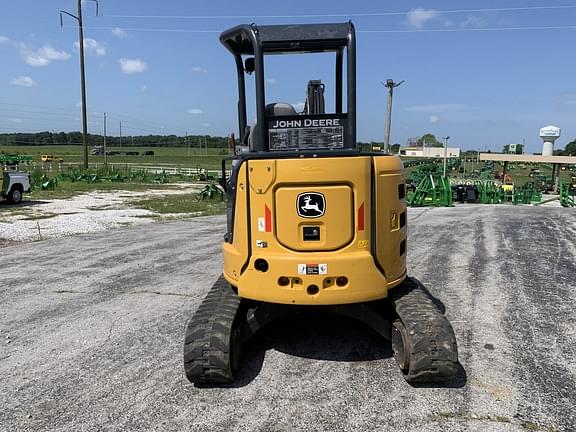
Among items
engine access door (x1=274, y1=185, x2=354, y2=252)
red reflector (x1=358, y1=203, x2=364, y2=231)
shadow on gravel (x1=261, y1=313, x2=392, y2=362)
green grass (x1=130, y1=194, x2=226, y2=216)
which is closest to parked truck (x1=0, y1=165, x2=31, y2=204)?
green grass (x1=130, y1=194, x2=226, y2=216)

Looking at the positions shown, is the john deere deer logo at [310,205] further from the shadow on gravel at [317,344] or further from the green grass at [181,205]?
the green grass at [181,205]

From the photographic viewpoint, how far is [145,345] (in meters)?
4.77

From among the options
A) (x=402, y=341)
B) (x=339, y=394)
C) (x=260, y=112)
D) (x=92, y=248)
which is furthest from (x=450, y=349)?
(x=92, y=248)

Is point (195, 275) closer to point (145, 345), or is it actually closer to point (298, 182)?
point (145, 345)

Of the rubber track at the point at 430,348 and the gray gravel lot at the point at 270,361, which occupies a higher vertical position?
the rubber track at the point at 430,348

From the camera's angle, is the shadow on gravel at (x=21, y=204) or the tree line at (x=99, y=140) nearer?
the shadow on gravel at (x=21, y=204)

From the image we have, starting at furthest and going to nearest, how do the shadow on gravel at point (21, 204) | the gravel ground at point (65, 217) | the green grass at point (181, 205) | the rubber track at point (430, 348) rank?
the shadow on gravel at point (21, 204) < the green grass at point (181, 205) < the gravel ground at point (65, 217) < the rubber track at point (430, 348)

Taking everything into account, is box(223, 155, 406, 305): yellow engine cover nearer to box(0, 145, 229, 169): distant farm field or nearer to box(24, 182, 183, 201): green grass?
box(24, 182, 183, 201): green grass

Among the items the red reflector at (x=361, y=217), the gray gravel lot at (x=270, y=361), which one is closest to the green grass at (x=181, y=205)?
the gray gravel lot at (x=270, y=361)

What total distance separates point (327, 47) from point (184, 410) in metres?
3.20

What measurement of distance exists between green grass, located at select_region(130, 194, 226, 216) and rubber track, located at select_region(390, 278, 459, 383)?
13.2m

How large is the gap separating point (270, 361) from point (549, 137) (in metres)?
58.6

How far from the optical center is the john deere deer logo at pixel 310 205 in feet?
12.1

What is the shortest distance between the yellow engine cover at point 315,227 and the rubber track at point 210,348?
339mm
